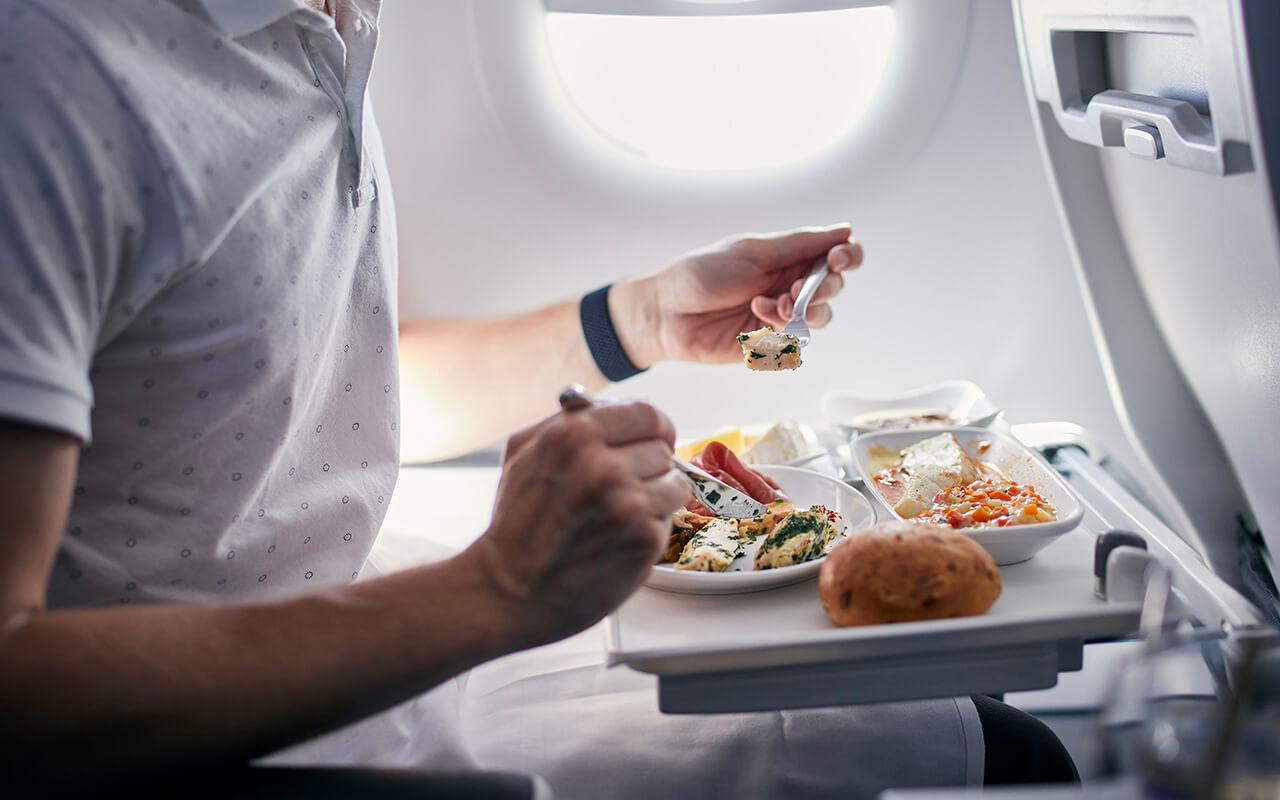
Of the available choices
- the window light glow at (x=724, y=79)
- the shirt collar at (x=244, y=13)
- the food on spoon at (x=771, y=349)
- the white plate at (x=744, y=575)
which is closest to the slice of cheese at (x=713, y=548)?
the white plate at (x=744, y=575)

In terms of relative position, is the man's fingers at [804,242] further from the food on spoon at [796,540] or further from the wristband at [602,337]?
the food on spoon at [796,540]

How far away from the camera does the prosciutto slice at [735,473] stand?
111 cm

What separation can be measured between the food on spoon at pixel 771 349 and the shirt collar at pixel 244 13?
1.97ft

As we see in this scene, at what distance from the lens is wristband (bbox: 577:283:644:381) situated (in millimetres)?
1432

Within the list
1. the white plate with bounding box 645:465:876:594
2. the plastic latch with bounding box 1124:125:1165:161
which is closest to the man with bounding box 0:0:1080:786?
the white plate with bounding box 645:465:876:594

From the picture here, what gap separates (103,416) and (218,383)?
9 cm

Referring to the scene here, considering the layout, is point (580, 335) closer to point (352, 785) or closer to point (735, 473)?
point (735, 473)

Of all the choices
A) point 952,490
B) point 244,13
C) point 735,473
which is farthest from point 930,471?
point 244,13

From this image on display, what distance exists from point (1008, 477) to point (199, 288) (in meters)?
0.83

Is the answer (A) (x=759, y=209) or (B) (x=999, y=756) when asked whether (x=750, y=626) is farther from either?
(A) (x=759, y=209)

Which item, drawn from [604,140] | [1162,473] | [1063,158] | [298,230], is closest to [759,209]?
[604,140]

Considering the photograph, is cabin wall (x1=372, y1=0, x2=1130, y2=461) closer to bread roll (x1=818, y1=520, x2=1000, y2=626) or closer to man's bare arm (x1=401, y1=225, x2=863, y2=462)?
man's bare arm (x1=401, y1=225, x2=863, y2=462)

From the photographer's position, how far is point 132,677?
615mm

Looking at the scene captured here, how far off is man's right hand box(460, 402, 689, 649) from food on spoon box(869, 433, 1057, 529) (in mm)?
370
